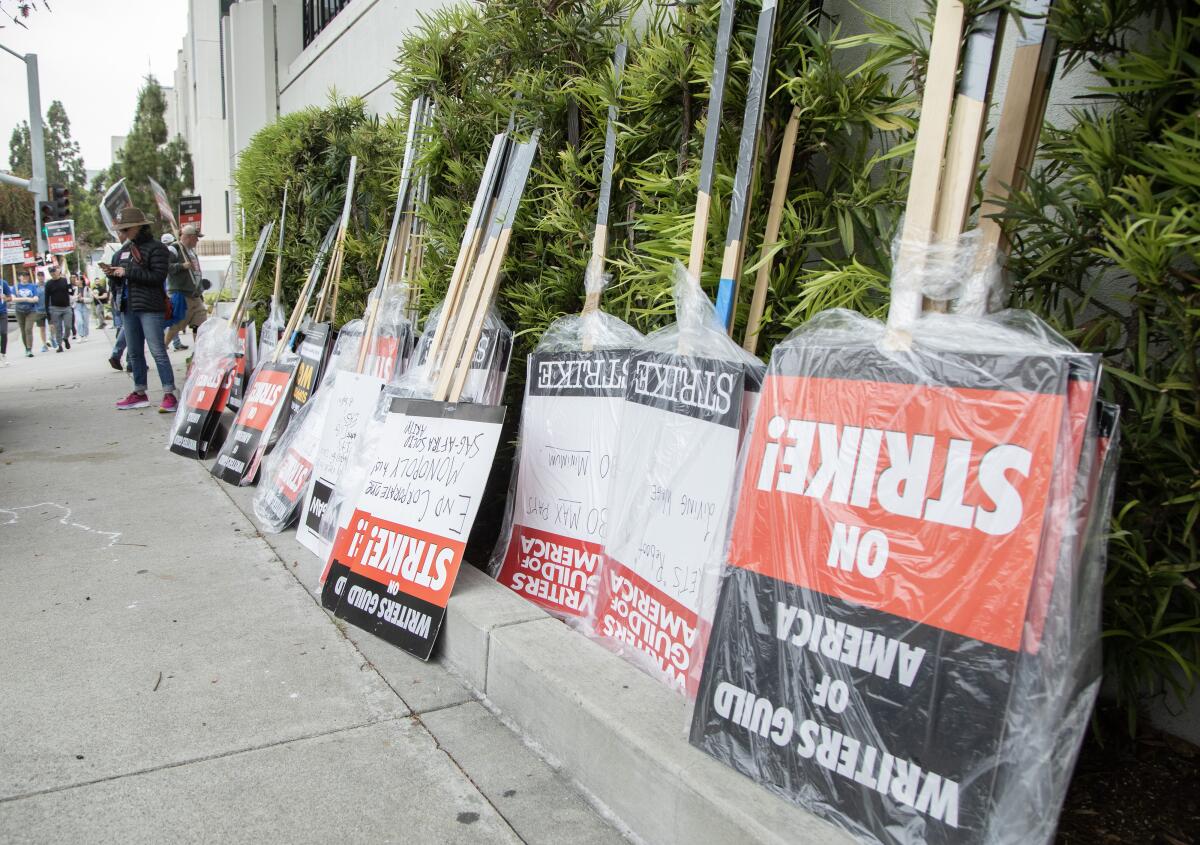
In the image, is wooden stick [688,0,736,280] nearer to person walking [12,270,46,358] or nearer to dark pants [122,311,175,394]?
dark pants [122,311,175,394]

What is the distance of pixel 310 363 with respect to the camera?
18.6 ft

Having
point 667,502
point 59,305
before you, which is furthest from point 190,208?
point 667,502

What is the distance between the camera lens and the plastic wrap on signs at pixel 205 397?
6.92m

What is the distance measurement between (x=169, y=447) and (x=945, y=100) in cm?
678

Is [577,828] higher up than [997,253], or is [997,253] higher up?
[997,253]

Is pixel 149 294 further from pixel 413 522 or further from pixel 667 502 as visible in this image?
pixel 667 502

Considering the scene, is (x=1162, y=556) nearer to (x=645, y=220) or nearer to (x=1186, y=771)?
(x=1186, y=771)

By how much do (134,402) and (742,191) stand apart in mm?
8620

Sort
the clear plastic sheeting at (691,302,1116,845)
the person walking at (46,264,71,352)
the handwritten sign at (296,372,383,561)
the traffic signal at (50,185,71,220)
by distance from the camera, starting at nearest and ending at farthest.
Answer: the clear plastic sheeting at (691,302,1116,845) < the handwritten sign at (296,372,383,561) < the person walking at (46,264,71,352) < the traffic signal at (50,185,71,220)

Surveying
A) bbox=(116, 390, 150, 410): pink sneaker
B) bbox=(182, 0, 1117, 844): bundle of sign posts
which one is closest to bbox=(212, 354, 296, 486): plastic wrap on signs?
bbox=(182, 0, 1117, 844): bundle of sign posts

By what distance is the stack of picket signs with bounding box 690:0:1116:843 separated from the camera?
5.49 ft

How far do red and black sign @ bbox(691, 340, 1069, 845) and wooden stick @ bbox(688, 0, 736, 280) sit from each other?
695mm

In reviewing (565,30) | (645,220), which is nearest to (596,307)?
(645,220)

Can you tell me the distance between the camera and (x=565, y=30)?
3.84m
